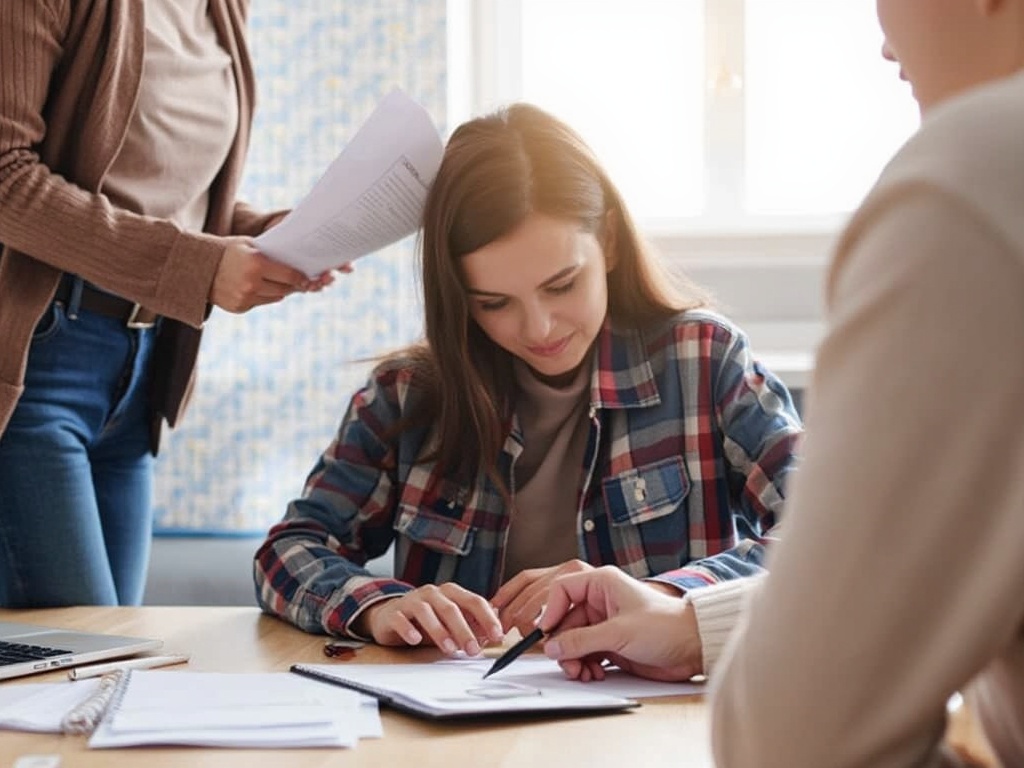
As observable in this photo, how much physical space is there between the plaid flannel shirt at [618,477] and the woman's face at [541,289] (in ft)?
0.22

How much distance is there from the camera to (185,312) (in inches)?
68.2

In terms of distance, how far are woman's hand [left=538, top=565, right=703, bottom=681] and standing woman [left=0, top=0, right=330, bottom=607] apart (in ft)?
2.20

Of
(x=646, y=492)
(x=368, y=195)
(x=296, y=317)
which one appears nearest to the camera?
(x=368, y=195)

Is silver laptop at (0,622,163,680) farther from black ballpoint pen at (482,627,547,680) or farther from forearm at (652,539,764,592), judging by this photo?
forearm at (652,539,764,592)


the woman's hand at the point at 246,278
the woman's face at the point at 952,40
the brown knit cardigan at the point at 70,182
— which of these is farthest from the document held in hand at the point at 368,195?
the woman's face at the point at 952,40

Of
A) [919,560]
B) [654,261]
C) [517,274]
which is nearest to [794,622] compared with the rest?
[919,560]

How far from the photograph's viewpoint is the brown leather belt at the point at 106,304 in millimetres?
1780

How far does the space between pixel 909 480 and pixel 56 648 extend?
3.13ft

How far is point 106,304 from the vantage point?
181cm

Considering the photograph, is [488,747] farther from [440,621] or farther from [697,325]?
[697,325]

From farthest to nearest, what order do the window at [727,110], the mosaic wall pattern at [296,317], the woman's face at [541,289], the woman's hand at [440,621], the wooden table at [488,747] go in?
the window at [727,110] → the mosaic wall pattern at [296,317] → the woman's face at [541,289] → the woman's hand at [440,621] → the wooden table at [488,747]

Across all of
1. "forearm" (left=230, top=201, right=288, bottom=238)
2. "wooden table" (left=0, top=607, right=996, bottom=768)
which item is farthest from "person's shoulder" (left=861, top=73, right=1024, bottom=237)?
"forearm" (left=230, top=201, right=288, bottom=238)

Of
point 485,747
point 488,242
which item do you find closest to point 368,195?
point 488,242

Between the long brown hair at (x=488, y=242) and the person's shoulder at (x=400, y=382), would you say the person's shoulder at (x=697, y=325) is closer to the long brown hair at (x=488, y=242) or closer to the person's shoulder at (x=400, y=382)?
the long brown hair at (x=488, y=242)
